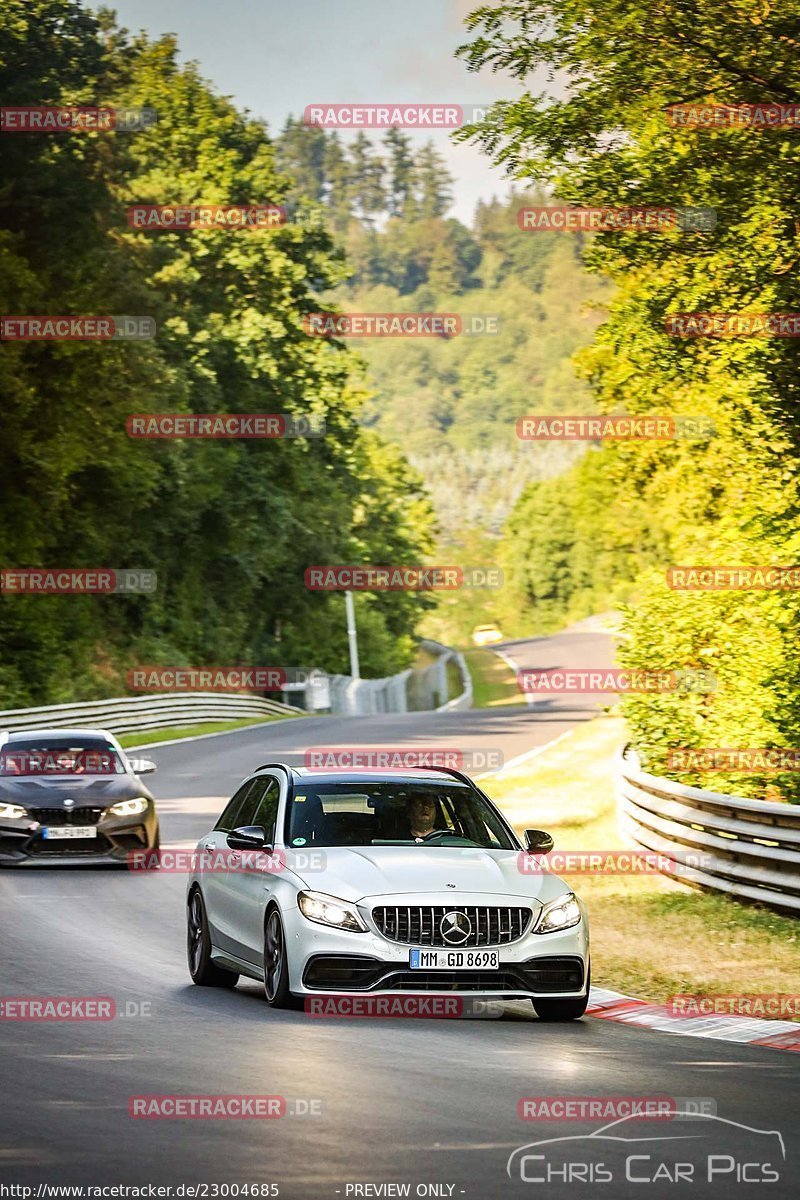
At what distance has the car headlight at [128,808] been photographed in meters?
20.6

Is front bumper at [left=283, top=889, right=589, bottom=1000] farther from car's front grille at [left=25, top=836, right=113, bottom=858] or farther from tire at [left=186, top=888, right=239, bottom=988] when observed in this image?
car's front grille at [left=25, top=836, right=113, bottom=858]

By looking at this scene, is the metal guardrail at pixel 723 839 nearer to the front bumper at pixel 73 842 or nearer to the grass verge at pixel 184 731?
the front bumper at pixel 73 842

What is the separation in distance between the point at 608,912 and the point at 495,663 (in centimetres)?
9816

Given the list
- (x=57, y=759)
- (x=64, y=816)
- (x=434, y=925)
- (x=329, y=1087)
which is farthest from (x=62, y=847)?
(x=329, y=1087)

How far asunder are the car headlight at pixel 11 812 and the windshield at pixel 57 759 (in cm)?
55

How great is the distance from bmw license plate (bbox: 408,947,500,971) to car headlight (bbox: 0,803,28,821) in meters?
10.2

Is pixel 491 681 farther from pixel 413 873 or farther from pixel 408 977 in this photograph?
pixel 408 977

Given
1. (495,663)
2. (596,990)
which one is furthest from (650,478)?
(495,663)

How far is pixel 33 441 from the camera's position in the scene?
48.2 m

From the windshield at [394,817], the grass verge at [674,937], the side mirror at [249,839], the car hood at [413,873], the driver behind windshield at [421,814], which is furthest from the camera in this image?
the grass verge at [674,937]

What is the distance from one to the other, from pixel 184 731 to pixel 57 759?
2854cm

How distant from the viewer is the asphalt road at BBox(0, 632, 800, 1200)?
6910 millimetres

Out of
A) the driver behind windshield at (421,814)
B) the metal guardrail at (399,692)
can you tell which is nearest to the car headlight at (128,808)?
the driver behind windshield at (421,814)

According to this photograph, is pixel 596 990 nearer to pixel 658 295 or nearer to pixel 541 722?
pixel 658 295
